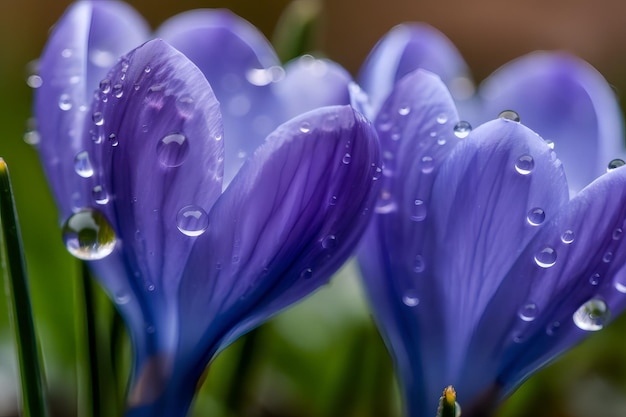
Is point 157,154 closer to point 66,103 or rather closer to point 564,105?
point 66,103

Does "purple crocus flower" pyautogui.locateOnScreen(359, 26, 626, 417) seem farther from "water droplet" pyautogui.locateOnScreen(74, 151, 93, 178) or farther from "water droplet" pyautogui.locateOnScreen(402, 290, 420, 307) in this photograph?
"water droplet" pyautogui.locateOnScreen(74, 151, 93, 178)

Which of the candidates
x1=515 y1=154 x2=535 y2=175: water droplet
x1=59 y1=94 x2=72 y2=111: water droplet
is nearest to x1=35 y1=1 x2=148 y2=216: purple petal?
x1=59 y1=94 x2=72 y2=111: water droplet

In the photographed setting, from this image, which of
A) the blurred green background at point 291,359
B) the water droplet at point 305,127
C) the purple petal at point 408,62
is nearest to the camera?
the water droplet at point 305,127

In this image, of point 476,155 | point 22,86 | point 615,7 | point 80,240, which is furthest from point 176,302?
point 615,7

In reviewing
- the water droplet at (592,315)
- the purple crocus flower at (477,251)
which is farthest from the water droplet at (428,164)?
the water droplet at (592,315)

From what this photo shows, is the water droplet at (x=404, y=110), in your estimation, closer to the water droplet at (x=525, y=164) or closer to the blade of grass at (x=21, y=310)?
the water droplet at (x=525, y=164)

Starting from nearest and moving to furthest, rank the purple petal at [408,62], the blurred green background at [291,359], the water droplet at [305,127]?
the water droplet at [305,127] → the purple petal at [408,62] → the blurred green background at [291,359]

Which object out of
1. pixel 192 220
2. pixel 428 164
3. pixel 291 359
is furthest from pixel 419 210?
pixel 291 359
